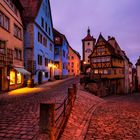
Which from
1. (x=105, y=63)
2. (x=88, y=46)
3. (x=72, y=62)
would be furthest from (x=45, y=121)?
(x=88, y=46)

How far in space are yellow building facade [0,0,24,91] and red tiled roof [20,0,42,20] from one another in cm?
322

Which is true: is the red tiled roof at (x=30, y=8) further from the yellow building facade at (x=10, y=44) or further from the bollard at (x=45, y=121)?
the bollard at (x=45, y=121)

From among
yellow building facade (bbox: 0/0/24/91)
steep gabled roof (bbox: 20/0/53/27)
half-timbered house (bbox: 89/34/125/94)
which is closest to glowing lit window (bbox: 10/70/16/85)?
yellow building facade (bbox: 0/0/24/91)

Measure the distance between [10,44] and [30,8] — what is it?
1041 cm

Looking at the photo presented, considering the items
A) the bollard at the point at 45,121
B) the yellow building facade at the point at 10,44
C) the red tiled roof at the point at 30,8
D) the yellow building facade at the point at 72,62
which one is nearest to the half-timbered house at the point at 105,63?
the red tiled roof at the point at 30,8

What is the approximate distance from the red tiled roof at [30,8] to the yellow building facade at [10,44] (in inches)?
127

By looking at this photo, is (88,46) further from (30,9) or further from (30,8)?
(30,9)

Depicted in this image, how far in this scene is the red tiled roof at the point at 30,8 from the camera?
1086 inches

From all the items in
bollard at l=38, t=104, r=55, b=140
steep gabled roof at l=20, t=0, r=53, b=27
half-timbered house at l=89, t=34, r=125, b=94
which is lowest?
bollard at l=38, t=104, r=55, b=140

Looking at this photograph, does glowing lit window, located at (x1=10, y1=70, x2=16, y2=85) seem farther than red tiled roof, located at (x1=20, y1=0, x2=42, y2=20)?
No

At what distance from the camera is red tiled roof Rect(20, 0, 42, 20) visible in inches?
1086

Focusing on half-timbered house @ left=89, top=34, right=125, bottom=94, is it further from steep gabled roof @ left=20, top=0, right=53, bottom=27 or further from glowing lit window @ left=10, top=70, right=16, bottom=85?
glowing lit window @ left=10, top=70, right=16, bottom=85

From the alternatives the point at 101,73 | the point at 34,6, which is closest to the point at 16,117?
the point at 34,6

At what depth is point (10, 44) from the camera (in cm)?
2059
